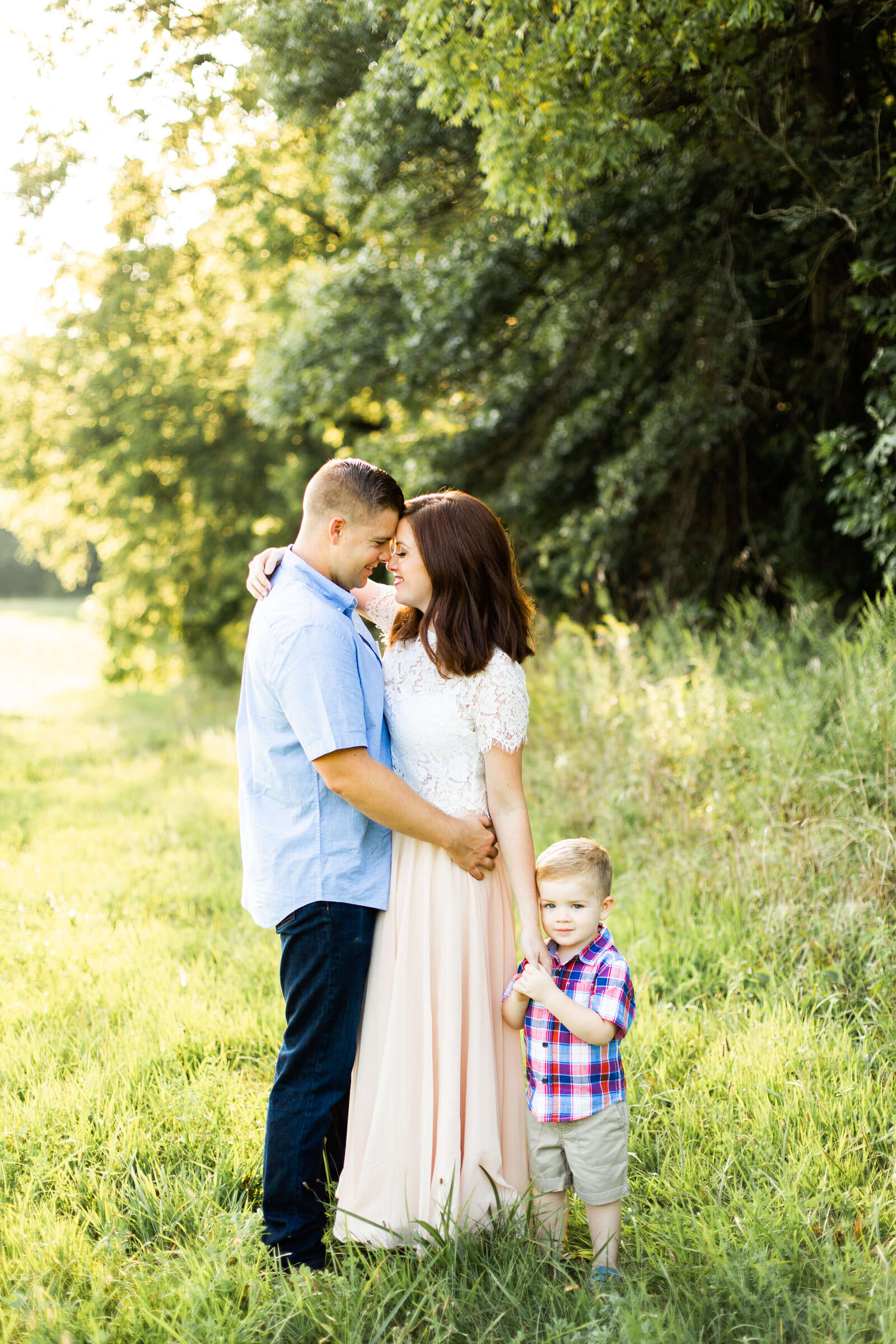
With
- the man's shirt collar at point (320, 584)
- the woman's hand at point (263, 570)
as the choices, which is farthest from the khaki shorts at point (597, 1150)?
the woman's hand at point (263, 570)

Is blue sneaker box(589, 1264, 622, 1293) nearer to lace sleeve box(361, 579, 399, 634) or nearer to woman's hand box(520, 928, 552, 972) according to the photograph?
woman's hand box(520, 928, 552, 972)

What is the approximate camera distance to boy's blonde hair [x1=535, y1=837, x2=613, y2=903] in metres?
2.62

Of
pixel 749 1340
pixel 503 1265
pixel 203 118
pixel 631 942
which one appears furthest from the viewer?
pixel 203 118

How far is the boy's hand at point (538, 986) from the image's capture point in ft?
8.48

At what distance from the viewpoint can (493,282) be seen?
322 inches

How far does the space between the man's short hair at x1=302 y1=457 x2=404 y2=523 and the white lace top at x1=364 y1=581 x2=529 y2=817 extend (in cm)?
42

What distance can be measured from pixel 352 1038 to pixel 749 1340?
47.2 inches

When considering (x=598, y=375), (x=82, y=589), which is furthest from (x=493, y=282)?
(x=82, y=589)

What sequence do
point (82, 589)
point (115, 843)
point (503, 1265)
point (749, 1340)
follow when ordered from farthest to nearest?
point (82, 589), point (115, 843), point (503, 1265), point (749, 1340)

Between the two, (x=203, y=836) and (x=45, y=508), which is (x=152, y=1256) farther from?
(x=45, y=508)

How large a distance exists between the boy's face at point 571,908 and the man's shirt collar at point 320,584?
0.95 m

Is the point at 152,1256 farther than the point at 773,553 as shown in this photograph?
No

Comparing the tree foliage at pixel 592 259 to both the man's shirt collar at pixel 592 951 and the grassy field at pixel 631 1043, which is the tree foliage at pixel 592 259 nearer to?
the grassy field at pixel 631 1043

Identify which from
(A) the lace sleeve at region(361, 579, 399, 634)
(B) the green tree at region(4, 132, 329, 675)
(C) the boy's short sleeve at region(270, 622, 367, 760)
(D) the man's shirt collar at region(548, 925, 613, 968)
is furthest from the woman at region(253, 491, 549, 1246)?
(B) the green tree at region(4, 132, 329, 675)
